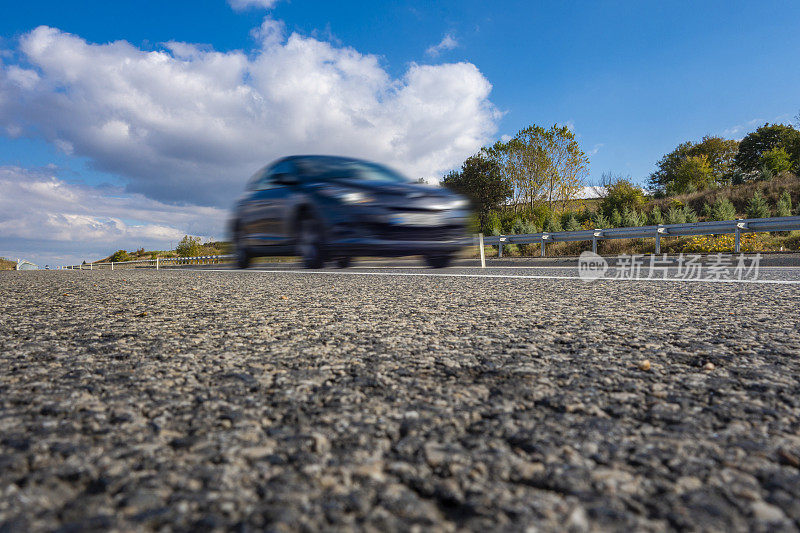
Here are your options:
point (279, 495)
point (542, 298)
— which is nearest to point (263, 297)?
point (542, 298)

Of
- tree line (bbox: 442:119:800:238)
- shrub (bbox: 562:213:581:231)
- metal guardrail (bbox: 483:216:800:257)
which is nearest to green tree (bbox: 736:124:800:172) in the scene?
tree line (bbox: 442:119:800:238)

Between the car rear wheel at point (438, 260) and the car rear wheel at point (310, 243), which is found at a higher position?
the car rear wheel at point (310, 243)

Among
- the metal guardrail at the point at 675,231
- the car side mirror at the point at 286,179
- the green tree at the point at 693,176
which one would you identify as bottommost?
the metal guardrail at the point at 675,231

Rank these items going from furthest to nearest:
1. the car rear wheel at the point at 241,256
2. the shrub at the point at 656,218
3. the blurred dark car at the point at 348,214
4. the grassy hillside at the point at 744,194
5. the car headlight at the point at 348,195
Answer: the grassy hillside at the point at 744,194 < the shrub at the point at 656,218 < the car rear wheel at the point at 241,256 < the car headlight at the point at 348,195 < the blurred dark car at the point at 348,214

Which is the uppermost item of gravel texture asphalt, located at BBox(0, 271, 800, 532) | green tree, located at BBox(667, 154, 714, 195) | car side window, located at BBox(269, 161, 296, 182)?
green tree, located at BBox(667, 154, 714, 195)

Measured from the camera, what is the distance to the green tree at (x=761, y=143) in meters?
44.4

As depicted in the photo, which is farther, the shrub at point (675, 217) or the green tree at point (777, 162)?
the green tree at point (777, 162)

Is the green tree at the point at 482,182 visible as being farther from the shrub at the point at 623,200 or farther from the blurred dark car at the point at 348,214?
the blurred dark car at the point at 348,214

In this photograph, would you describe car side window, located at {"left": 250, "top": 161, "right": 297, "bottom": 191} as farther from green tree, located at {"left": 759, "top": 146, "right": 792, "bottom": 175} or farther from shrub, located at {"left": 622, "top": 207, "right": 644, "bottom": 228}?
green tree, located at {"left": 759, "top": 146, "right": 792, "bottom": 175}

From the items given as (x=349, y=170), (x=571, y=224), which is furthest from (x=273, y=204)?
(x=571, y=224)

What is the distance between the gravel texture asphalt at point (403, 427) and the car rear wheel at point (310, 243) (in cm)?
345

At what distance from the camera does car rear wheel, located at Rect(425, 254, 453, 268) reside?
6.27 m

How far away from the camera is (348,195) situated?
551cm

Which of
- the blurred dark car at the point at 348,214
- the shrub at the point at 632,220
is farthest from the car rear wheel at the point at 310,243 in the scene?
the shrub at the point at 632,220
